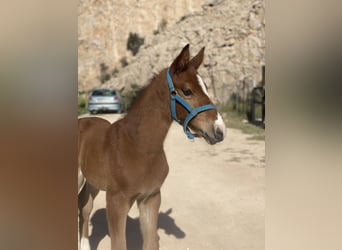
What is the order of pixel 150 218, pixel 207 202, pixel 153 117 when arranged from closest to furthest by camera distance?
pixel 153 117 → pixel 150 218 → pixel 207 202

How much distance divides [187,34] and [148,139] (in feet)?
8.78

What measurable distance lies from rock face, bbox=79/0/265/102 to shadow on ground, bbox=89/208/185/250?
137cm

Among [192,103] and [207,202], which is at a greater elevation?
[192,103]

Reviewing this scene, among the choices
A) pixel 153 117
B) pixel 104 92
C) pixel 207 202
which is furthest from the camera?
pixel 104 92

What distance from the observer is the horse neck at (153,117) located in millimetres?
1475

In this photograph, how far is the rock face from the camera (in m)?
3.38

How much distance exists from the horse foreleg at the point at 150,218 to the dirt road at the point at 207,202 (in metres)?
0.27

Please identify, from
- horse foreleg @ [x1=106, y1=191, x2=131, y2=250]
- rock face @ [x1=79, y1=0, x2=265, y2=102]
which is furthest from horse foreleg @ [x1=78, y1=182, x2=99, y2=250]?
rock face @ [x1=79, y1=0, x2=265, y2=102]

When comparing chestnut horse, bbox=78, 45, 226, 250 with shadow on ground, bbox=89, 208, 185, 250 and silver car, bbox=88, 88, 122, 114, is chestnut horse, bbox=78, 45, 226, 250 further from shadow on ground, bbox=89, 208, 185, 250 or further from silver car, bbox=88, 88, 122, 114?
silver car, bbox=88, 88, 122, 114

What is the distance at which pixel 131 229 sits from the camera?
75.6 inches

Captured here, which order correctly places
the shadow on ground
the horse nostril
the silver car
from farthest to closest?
the silver car
the shadow on ground
the horse nostril

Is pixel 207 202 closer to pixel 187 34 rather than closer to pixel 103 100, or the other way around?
pixel 103 100

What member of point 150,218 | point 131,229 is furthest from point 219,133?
point 131,229

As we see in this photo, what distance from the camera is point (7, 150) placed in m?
0.95
